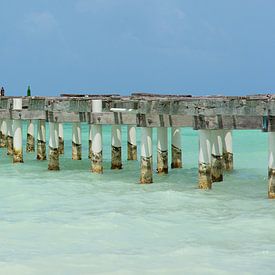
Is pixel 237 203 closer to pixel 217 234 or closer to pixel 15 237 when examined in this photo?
pixel 217 234

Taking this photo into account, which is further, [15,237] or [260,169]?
[260,169]

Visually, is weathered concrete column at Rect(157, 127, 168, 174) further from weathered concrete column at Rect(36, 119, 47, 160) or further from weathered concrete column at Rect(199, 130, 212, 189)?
weathered concrete column at Rect(36, 119, 47, 160)

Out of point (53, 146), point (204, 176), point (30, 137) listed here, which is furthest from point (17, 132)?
point (204, 176)

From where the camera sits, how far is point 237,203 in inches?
564

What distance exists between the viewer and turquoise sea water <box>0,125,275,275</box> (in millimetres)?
9359

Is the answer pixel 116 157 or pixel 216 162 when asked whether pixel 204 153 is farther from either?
pixel 116 157

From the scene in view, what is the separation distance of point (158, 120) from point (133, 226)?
5.52 meters

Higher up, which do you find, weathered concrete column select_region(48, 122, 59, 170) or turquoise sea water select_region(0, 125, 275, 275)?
weathered concrete column select_region(48, 122, 59, 170)

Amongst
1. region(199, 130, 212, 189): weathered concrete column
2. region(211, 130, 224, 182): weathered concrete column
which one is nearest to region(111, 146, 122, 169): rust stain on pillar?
region(211, 130, 224, 182): weathered concrete column

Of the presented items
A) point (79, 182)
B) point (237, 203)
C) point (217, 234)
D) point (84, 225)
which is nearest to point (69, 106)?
point (79, 182)

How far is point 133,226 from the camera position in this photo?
1184 centimetres

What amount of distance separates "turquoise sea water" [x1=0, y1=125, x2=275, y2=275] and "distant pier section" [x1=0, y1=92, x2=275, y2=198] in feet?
2.01

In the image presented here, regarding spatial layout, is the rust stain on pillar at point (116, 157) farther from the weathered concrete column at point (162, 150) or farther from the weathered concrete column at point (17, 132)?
the weathered concrete column at point (17, 132)

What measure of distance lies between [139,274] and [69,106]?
1082cm
